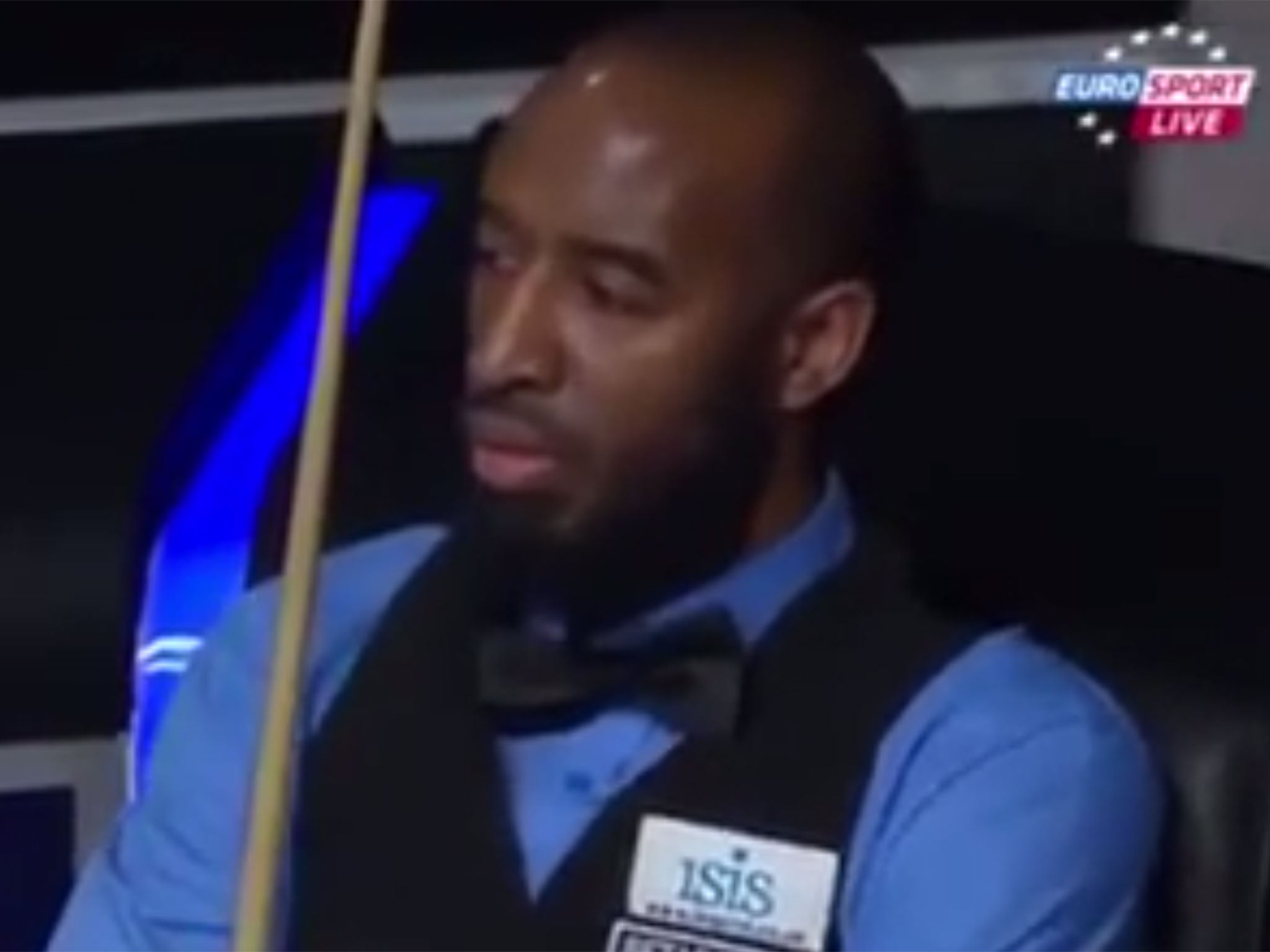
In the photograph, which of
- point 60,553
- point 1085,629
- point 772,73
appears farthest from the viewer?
point 60,553

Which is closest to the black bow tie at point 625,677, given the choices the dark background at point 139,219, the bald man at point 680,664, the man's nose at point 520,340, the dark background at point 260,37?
the bald man at point 680,664

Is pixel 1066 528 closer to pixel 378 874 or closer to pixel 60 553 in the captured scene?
pixel 378 874

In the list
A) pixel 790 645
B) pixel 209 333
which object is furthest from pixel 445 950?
pixel 209 333

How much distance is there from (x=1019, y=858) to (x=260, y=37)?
2.95 ft

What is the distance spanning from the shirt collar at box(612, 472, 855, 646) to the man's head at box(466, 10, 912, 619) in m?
0.04

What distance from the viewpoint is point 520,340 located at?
1.02 metres

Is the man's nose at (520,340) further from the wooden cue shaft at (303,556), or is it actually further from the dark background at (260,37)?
the dark background at (260,37)

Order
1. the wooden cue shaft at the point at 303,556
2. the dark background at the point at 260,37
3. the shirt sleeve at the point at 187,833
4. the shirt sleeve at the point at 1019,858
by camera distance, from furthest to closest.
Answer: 1. the dark background at the point at 260,37
2. the shirt sleeve at the point at 187,833
3. the shirt sleeve at the point at 1019,858
4. the wooden cue shaft at the point at 303,556

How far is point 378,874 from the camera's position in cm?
111

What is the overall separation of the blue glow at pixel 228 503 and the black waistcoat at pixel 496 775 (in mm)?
219

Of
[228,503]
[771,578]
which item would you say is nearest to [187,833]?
[771,578]

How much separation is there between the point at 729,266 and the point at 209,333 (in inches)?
33.9

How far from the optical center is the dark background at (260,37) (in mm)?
1773

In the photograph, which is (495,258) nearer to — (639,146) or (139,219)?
(639,146)
